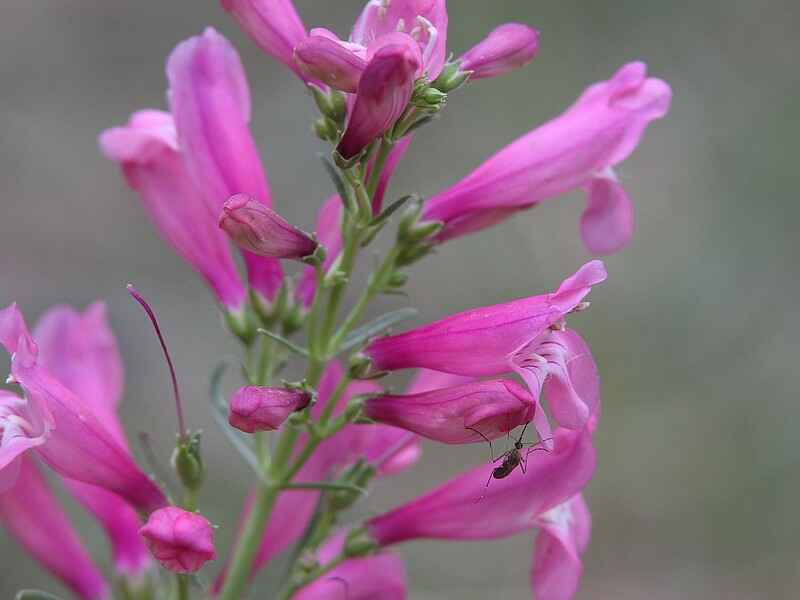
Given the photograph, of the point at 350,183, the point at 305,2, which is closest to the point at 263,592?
the point at 350,183

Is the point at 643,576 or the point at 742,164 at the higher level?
the point at 742,164

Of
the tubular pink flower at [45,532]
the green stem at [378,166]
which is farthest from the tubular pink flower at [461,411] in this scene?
the tubular pink flower at [45,532]

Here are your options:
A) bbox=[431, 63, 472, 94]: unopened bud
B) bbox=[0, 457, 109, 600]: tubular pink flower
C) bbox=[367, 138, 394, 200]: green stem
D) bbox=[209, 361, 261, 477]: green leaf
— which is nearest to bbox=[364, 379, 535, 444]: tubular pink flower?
bbox=[209, 361, 261, 477]: green leaf

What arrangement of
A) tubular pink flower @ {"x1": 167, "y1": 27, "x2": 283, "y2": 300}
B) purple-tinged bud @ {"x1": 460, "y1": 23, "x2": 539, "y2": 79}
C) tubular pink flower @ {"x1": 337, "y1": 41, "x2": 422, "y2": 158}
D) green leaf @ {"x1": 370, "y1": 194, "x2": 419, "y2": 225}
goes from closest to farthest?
tubular pink flower @ {"x1": 337, "y1": 41, "x2": 422, "y2": 158} < green leaf @ {"x1": 370, "y1": 194, "x2": 419, "y2": 225} < purple-tinged bud @ {"x1": 460, "y1": 23, "x2": 539, "y2": 79} < tubular pink flower @ {"x1": 167, "y1": 27, "x2": 283, "y2": 300}

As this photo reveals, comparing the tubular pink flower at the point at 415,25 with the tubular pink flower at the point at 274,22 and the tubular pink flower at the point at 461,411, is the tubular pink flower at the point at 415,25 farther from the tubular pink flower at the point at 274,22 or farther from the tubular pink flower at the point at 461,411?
the tubular pink flower at the point at 461,411

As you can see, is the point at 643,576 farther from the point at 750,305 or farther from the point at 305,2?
the point at 305,2

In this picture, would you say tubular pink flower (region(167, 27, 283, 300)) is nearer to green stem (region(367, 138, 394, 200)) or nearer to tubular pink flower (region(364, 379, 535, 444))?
green stem (region(367, 138, 394, 200))

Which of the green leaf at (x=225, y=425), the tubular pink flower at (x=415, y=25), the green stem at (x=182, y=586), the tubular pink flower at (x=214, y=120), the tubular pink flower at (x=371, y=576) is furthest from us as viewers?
the tubular pink flower at (x=371, y=576)

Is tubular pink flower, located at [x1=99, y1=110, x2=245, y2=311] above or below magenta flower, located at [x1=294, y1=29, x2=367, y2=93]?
below
